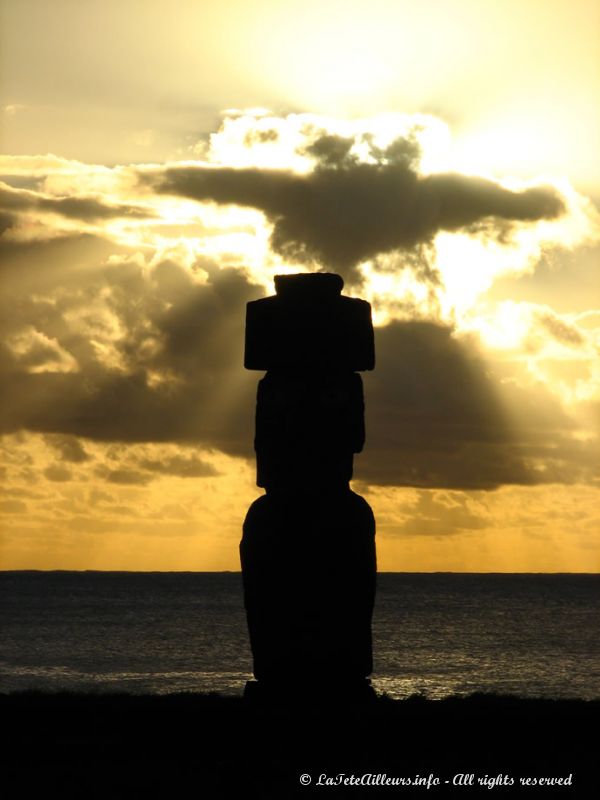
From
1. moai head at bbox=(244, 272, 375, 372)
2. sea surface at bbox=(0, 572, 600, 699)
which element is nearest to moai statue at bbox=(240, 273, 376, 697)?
moai head at bbox=(244, 272, 375, 372)

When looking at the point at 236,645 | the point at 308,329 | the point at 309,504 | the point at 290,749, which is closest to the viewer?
the point at 290,749

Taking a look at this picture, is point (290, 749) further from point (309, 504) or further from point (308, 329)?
point (308, 329)

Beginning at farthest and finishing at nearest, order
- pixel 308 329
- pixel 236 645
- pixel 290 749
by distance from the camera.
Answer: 1. pixel 236 645
2. pixel 308 329
3. pixel 290 749

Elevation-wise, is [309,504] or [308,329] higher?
[308,329]

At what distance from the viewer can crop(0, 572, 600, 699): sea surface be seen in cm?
5625

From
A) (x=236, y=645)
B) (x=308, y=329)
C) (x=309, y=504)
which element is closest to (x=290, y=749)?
(x=309, y=504)

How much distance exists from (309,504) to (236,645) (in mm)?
61956

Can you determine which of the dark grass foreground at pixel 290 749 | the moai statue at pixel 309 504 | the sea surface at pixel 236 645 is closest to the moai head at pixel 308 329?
the moai statue at pixel 309 504

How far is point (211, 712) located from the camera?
17672 mm

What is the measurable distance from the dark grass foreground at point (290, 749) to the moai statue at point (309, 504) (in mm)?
685

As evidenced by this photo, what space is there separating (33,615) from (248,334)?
337ft

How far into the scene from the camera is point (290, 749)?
1524 cm

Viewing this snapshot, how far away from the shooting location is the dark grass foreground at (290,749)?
13.9 meters

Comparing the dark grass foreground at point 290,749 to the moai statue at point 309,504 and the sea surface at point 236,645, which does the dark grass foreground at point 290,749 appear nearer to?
the moai statue at point 309,504
